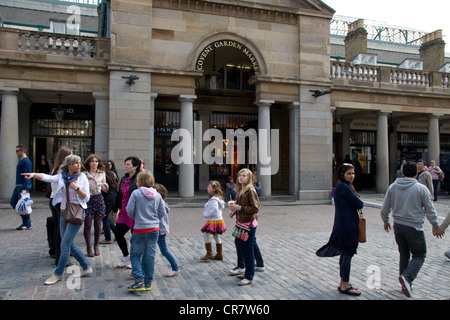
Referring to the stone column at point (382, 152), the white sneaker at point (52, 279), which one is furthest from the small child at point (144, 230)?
the stone column at point (382, 152)

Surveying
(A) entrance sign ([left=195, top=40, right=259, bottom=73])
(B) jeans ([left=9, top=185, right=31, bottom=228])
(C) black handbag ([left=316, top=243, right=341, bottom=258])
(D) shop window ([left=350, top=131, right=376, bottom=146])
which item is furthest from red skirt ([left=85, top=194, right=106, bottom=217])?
(D) shop window ([left=350, top=131, right=376, bottom=146])

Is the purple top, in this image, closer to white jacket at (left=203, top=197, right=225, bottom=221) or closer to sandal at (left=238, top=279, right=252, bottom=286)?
white jacket at (left=203, top=197, right=225, bottom=221)

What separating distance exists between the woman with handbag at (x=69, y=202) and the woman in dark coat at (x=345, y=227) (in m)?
3.53

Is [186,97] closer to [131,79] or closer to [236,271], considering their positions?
[131,79]

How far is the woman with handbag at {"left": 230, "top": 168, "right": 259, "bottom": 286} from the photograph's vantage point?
5418 mm

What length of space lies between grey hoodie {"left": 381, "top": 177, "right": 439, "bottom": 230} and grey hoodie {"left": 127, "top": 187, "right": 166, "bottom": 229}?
335 cm

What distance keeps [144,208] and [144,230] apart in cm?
30

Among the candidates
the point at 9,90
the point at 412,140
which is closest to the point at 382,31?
the point at 412,140

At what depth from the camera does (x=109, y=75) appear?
543 inches

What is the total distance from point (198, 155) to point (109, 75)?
6.42 metres
